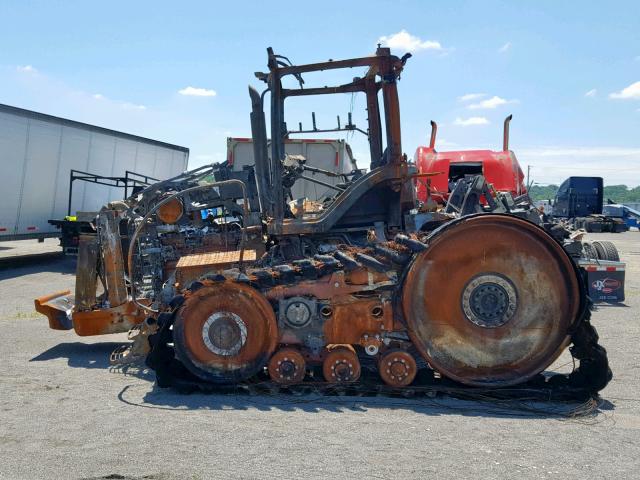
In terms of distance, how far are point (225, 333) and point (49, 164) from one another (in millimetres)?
14366

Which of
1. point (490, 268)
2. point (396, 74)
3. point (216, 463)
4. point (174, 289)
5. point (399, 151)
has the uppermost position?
point (396, 74)

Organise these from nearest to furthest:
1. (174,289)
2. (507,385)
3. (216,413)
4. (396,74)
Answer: (216,413)
(507,385)
(396,74)
(174,289)

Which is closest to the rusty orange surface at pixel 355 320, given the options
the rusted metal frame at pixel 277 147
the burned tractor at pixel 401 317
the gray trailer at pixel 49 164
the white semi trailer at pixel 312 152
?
the burned tractor at pixel 401 317

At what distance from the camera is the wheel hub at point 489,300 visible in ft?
17.9

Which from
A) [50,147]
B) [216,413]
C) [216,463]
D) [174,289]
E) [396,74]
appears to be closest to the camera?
[216,463]

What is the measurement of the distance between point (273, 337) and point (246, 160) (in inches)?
429

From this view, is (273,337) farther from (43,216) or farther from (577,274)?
(43,216)

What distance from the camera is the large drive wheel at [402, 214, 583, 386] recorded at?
5.43m

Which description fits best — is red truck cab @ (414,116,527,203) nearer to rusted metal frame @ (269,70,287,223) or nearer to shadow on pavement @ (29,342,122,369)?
rusted metal frame @ (269,70,287,223)

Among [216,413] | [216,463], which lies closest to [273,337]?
[216,413]

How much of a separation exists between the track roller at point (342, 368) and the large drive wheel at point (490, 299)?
24.0 inches

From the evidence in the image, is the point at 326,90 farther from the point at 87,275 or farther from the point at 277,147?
the point at 87,275

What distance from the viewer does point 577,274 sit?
213 inches

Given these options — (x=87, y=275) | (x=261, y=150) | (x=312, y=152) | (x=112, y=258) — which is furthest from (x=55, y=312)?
(x=312, y=152)
